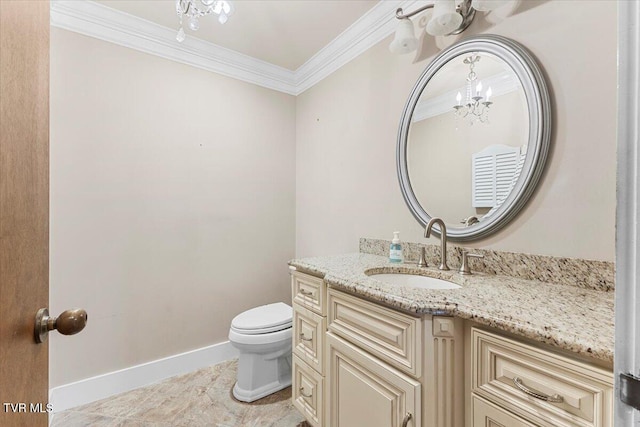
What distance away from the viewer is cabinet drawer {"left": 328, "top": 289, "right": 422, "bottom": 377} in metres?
0.89

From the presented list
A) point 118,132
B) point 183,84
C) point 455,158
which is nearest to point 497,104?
point 455,158

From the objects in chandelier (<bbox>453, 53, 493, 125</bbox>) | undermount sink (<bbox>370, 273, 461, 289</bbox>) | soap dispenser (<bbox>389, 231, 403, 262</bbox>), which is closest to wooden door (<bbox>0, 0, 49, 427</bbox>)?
undermount sink (<bbox>370, 273, 461, 289</bbox>)

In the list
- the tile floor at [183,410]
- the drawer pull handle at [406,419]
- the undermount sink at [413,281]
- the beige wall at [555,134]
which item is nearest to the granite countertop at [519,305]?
the undermount sink at [413,281]

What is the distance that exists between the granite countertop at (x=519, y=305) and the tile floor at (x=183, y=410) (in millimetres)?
1007

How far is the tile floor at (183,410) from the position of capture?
5.15ft

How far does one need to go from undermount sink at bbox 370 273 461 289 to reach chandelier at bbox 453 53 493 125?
2.49ft

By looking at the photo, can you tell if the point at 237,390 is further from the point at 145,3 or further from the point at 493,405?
the point at 145,3

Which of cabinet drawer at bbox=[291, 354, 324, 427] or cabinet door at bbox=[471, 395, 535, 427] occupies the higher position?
cabinet door at bbox=[471, 395, 535, 427]

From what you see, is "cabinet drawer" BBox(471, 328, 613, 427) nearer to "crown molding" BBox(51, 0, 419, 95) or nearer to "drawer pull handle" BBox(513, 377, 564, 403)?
"drawer pull handle" BBox(513, 377, 564, 403)

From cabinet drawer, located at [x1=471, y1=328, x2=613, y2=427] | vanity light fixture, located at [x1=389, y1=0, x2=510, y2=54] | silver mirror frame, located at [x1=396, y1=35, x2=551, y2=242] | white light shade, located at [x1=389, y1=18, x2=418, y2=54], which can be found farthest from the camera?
white light shade, located at [x1=389, y1=18, x2=418, y2=54]

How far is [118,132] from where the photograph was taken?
1845 millimetres

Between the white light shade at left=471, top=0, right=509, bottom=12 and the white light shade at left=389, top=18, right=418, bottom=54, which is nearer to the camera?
the white light shade at left=471, top=0, right=509, bottom=12

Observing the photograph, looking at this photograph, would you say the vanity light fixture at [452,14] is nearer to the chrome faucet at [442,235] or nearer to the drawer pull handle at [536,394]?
the chrome faucet at [442,235]

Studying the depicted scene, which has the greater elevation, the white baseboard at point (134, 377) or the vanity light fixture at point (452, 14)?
the vanity light fixture at point (452, 14)
